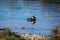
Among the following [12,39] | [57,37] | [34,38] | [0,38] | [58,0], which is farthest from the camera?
[58,0]

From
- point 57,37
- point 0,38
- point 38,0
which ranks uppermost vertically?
point 57,37

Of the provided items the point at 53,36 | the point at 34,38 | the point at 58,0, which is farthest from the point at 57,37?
the point at 58,0

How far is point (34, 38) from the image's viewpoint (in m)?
13.5

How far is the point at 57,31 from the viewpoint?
26.3ft

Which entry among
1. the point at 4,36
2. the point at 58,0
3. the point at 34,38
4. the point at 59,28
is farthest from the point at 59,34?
the point at 58,0

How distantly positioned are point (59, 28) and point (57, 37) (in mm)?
394

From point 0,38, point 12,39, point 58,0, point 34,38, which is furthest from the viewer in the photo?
point 58,0

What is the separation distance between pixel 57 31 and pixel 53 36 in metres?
0.20

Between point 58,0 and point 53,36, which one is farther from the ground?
point 53,36

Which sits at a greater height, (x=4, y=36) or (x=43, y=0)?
(x=4, y=36)

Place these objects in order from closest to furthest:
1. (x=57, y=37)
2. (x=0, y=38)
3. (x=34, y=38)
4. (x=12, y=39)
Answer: (x=57, y=37) < (x=12, y=39) < (x=0, y=38) < (x=34, y=38)

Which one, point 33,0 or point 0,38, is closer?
point 0,38

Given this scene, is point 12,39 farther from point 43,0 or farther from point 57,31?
point 43,0

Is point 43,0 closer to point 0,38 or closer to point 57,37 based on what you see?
point 0,38
